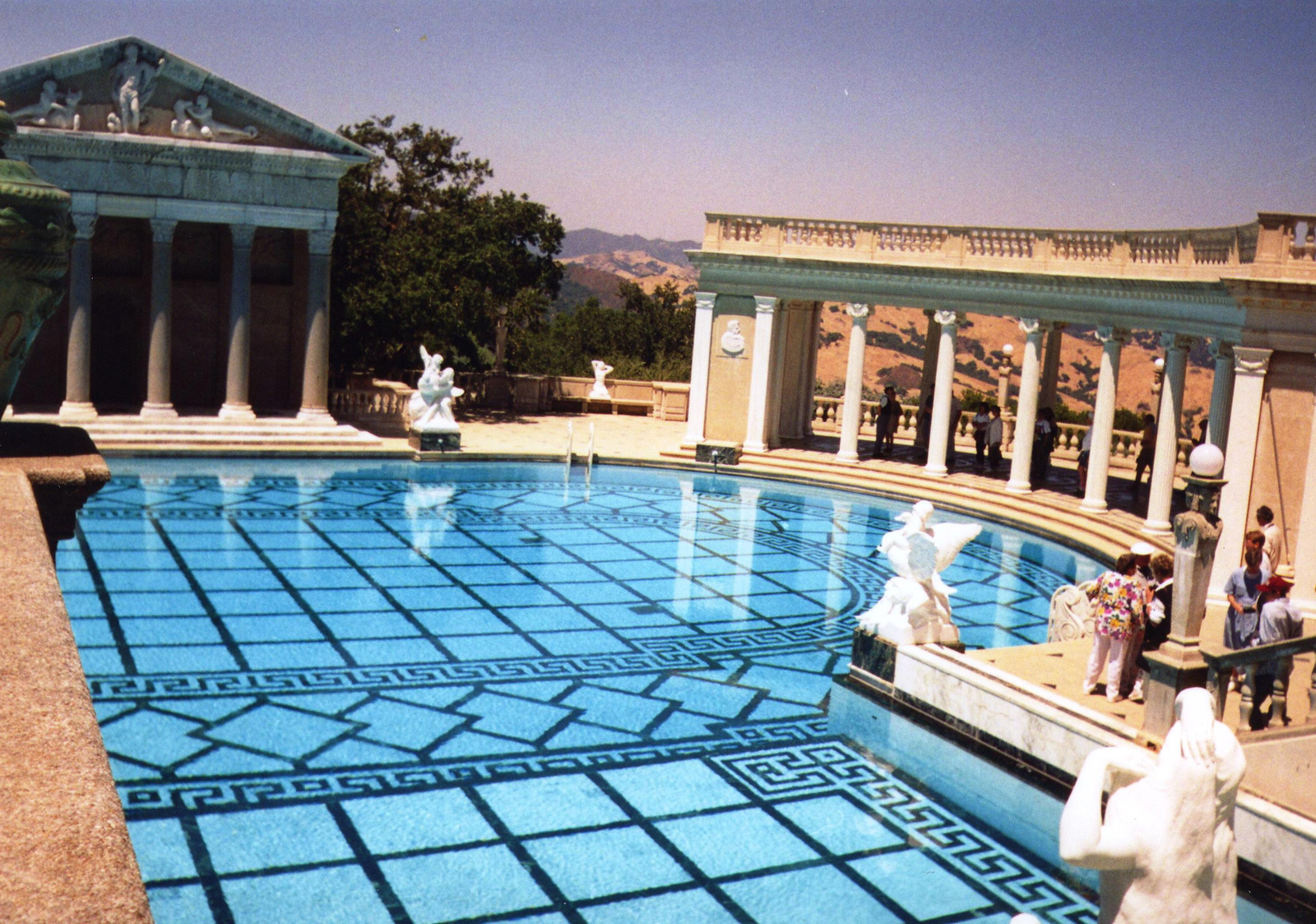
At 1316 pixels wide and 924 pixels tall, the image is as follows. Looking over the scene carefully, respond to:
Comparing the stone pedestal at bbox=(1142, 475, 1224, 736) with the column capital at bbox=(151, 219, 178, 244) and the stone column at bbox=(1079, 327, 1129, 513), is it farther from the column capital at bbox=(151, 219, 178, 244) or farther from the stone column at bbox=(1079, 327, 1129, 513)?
the column capital at bbox=(151, 219, 178, 244)

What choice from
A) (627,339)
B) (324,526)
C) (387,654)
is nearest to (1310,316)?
(387,654)

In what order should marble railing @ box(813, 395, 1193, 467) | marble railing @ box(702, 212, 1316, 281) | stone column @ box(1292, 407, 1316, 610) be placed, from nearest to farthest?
stone column @ box(1292, 407, 1316, 610), marble railing @ box(702, 212, 1316, 281), marble railing @ box(813, 395, 1193, 467)

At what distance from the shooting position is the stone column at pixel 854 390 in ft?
94.0

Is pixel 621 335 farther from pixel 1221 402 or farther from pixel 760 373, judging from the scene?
pixel 1221 402

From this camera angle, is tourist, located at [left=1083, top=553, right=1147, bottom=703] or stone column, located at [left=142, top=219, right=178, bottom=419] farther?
→ stone column, located at [left=142, top=219, right=178, bottom=419]

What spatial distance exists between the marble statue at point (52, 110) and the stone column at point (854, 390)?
16.8 meters

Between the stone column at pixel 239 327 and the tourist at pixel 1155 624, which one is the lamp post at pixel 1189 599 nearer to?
the tourist at pixel 1155 624

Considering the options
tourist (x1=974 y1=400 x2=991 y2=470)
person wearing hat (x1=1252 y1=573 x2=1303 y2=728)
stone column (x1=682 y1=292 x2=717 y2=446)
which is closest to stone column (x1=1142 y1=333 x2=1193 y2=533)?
tourist (x1=974 y1=400 x2=991 y2=470)

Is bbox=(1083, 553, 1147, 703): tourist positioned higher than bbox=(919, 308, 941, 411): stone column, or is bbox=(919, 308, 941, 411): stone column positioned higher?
bbox=(919, 308, 941, 411): stone column

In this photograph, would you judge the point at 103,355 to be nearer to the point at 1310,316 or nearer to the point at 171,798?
the point at 171,798

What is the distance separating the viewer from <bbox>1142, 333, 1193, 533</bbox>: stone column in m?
21.9

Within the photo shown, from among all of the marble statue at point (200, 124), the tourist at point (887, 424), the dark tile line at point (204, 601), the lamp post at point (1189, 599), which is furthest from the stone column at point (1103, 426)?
the marble statue at point (200, 124)

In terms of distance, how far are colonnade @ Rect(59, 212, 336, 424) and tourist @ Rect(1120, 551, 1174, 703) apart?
21044mm

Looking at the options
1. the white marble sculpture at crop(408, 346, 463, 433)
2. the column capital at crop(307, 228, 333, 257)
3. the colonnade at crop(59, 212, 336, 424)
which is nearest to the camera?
the colonnade at crop(59, 212, 336, 424)
